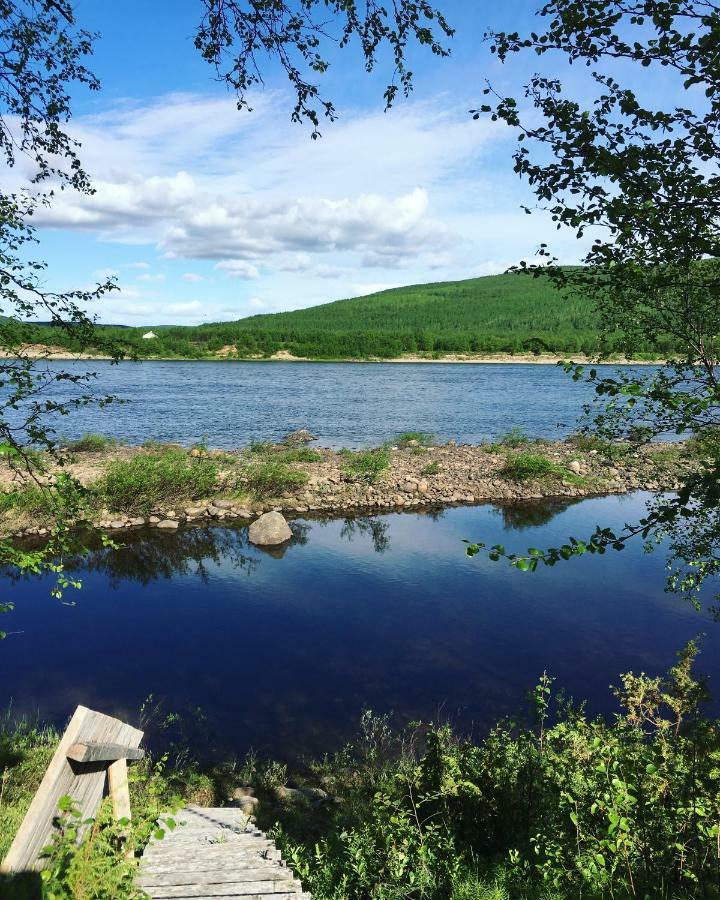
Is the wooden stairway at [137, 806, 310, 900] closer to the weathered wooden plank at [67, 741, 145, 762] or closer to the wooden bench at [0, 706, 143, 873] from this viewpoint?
the wooden bench at [0, 706, 143, 873]

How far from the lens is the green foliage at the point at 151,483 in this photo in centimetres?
1933

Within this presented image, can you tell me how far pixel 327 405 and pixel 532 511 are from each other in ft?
90.4

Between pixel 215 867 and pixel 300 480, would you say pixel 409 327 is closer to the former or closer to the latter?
pixel 300 480

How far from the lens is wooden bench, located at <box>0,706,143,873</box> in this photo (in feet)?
10.9

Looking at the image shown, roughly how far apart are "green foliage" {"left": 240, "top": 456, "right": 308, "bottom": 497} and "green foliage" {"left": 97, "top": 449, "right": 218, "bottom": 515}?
124 cm

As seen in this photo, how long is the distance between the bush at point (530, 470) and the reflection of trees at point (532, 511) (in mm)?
1382

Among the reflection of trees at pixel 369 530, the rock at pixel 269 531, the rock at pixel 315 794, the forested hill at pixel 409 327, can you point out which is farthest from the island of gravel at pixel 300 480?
the forested hill at pixel 409 327

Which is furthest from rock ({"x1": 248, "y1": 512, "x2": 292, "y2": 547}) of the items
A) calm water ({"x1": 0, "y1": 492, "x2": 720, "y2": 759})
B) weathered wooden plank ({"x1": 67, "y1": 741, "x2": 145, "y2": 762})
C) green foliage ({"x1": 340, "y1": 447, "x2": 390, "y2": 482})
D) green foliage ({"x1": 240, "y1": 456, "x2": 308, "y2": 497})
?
weathered wooden plank ({"x1": 67, "y1": 741, "x2": 145, "y2": 762})

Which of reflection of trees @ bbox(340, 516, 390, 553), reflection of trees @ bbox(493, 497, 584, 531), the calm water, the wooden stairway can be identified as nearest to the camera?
the wooden stairway

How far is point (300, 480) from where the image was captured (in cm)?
2228

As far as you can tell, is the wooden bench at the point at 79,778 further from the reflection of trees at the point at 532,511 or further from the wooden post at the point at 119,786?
the reflection of trees at the point at 532,511

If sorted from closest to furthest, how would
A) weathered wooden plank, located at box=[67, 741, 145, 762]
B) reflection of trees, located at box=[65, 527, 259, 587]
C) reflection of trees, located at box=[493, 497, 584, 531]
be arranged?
weathered wooden plank, located at box=[67, 741, 145, 762], reflection of trees, located at box=[65, 527, 259, 587], reflection of trees, located at box=[493, 497, 584, 531]

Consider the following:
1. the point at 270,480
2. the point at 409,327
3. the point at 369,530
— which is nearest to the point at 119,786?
the point at 369,530

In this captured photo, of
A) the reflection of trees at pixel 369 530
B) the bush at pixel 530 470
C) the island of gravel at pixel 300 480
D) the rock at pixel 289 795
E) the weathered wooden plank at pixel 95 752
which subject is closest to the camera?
the weathered wooden plank at pixel 95 752
